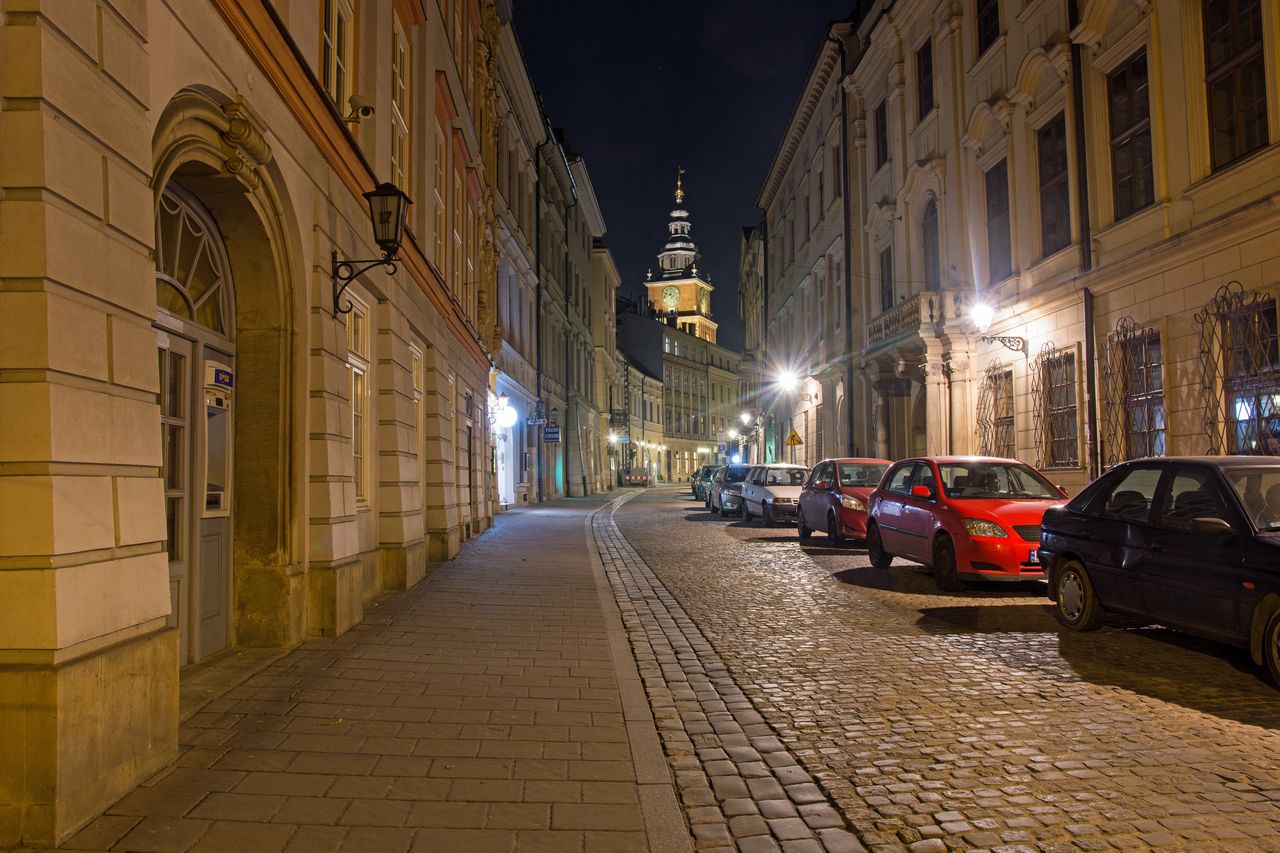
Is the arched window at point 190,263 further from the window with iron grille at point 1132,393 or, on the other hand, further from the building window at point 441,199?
the window with iron grille at point 1132,393

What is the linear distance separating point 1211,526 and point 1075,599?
203 centimetres

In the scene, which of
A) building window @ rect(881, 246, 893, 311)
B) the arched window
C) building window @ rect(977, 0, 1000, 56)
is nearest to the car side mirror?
the arched window

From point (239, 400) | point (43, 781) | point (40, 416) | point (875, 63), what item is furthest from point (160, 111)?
point (875, 63)

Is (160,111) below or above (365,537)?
above

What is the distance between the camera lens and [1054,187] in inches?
729

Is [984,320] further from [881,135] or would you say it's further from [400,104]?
[400,104]

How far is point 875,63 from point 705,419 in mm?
78909

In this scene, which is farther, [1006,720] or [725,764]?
[1006,720]

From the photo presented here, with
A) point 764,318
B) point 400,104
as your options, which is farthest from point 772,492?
point 764,318

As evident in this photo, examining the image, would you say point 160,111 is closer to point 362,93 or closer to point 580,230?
point 362,93

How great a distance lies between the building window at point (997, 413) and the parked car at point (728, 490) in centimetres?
784

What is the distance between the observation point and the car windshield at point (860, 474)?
58.9ft

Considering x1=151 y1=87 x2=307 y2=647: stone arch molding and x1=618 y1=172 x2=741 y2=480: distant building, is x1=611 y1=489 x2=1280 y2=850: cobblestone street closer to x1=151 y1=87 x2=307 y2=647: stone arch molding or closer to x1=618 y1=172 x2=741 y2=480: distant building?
x1=151 y1=87 x2=307 y2=647: stone arch molding

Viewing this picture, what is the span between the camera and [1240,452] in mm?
12695
